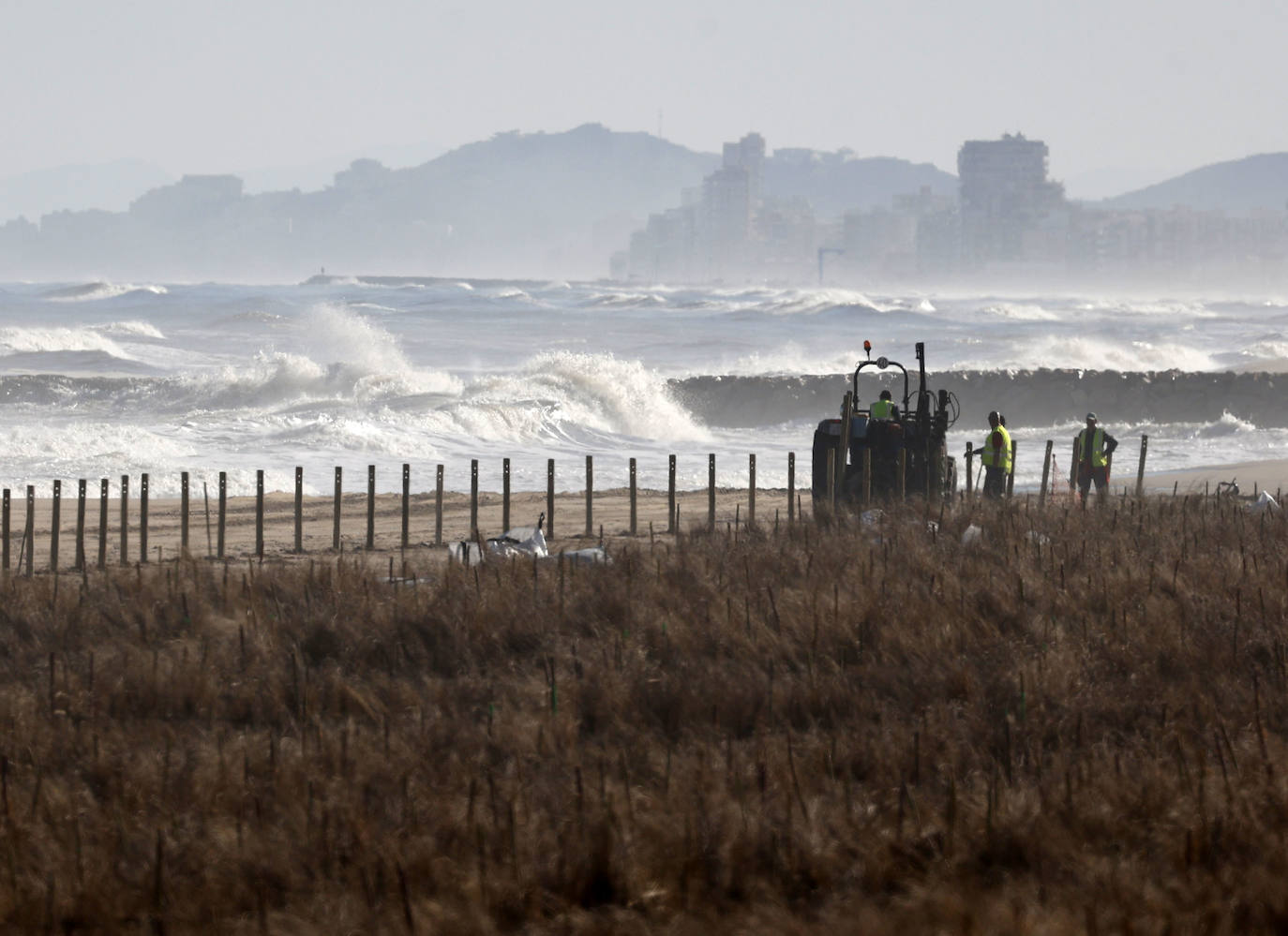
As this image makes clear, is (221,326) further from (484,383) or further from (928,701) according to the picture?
(928,701)

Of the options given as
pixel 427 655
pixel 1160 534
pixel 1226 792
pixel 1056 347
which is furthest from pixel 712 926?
pixel 1056 347

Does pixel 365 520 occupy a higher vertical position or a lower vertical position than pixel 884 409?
lower

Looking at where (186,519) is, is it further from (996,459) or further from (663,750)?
(663,750)

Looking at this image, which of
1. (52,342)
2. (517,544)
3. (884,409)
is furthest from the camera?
(52,342)

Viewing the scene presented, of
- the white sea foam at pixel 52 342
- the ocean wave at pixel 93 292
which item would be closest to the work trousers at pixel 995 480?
the white sea foam at pixel 52 342

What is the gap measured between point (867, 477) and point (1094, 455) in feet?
12.0

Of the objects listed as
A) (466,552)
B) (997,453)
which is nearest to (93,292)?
(997,453)

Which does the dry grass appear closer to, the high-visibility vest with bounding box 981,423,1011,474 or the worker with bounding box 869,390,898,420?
the worker with bounding box 869,390,898,420

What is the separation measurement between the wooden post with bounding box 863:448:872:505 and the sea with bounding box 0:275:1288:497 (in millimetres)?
1750

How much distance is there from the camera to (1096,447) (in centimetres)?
1967

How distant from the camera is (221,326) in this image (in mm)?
94312

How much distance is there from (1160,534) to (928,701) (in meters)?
5.69

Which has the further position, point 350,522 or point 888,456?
point 350,522

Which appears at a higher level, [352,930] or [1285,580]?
[1285,580]
